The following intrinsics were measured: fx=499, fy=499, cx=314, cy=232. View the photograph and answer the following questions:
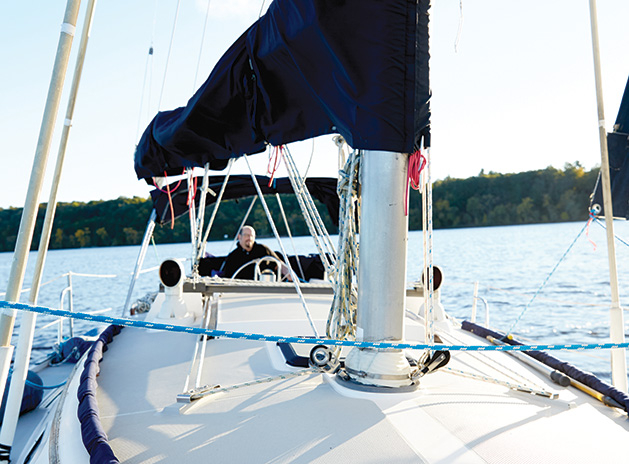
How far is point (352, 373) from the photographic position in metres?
2.24

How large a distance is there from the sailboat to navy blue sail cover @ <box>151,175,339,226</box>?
3.42m

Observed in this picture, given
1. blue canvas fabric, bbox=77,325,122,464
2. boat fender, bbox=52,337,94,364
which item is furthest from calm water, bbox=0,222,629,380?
blue canvas fabric, bbox=77,325,122,464

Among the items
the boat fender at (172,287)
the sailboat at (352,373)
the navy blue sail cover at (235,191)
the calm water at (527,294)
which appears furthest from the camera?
the calm water at (527,294)

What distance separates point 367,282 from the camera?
2.16 meters

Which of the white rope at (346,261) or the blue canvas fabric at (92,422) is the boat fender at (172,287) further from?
the white rope at (346,261)

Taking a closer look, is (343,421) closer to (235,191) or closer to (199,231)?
(199,231)

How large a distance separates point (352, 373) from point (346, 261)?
53cm

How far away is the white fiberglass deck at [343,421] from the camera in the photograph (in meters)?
1.74

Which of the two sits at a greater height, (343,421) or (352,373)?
(352,373)

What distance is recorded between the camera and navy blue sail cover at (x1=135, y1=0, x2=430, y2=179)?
1.96m

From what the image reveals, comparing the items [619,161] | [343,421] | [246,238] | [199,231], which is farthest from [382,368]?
[246,238]

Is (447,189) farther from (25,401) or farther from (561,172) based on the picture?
(25,401)

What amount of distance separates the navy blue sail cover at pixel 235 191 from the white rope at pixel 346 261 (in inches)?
140

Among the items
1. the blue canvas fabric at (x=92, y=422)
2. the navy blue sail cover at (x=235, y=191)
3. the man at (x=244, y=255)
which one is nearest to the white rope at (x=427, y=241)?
the blue canvas fabric at (x=92, y=422)
